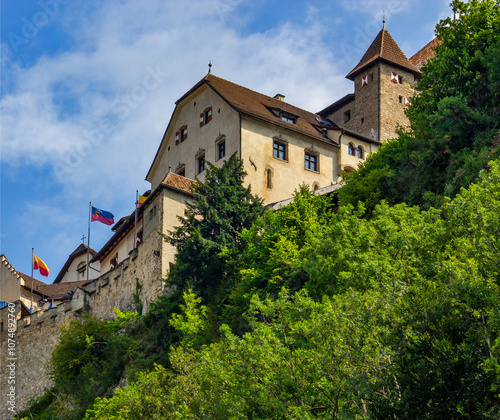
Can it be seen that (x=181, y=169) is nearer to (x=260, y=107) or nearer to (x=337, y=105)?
(x=260, y=107)

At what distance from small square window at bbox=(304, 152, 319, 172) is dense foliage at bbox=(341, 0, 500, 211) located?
1336 cm

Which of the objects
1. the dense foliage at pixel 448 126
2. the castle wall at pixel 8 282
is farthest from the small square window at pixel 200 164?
the castle wall at pixel 8 282

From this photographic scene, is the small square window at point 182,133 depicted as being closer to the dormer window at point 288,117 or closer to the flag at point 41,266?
the dormer window at point 288,117

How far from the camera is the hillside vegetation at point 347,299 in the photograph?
20.1 meters

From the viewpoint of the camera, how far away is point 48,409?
149ft

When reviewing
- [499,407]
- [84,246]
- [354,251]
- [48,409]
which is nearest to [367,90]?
[84,246]

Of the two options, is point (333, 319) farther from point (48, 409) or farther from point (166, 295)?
point (48, 409)

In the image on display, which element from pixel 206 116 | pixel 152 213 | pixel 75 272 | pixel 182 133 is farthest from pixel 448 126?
pixel 75 272

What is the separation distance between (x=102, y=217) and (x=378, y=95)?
22.9 meters

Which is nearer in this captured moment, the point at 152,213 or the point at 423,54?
the point at 152,213

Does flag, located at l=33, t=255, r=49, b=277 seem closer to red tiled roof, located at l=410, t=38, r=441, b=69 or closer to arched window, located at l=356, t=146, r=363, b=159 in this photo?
arched window, located at l=356, t=146, r=363, b=159

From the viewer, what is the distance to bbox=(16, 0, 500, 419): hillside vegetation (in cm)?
2012

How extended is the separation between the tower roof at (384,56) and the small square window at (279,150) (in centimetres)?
1706

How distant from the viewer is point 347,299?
77.0 feet
